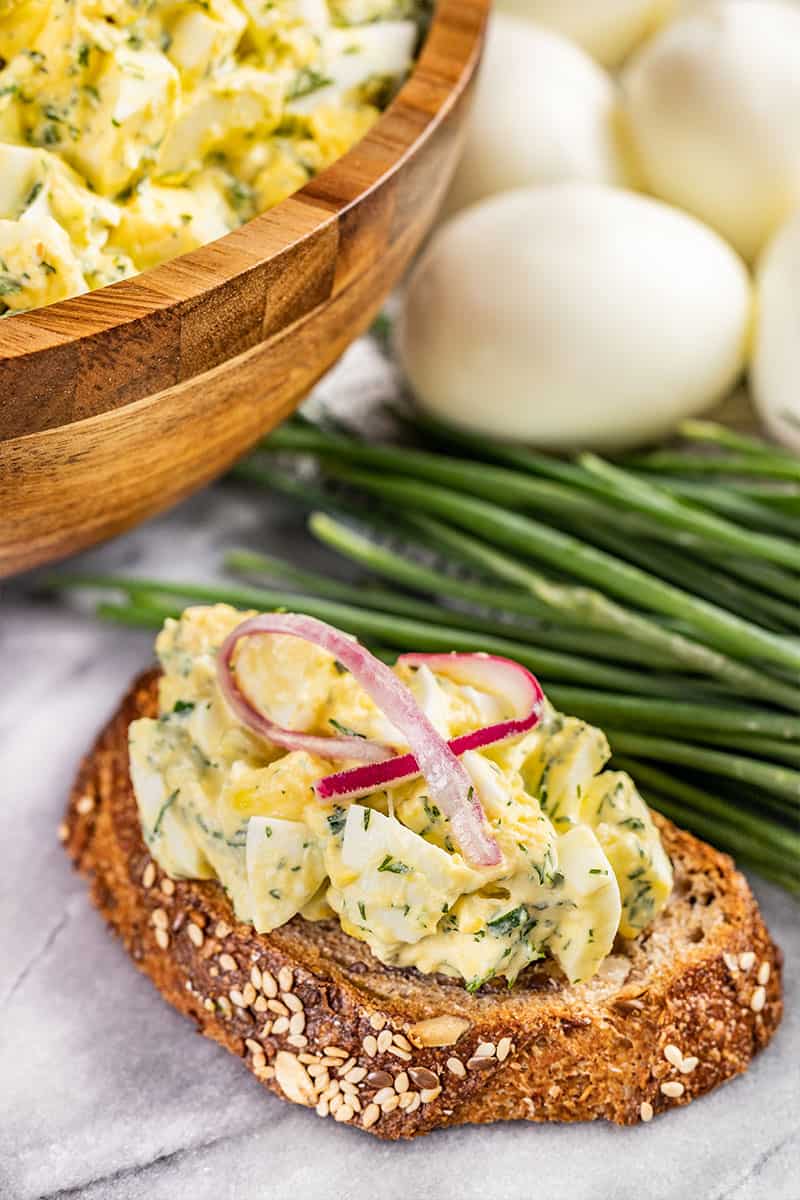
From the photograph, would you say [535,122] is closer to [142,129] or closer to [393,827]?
[142,129]

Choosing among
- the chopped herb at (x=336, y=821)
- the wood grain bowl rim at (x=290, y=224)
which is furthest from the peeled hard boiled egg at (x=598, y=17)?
the chopped herb at (x=336, y=821)

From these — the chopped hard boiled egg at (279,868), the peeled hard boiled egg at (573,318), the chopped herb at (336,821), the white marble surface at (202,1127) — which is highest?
the peeled hard boiled egg at (573,318)

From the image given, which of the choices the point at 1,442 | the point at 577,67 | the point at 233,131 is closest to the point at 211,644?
the point at 1,442

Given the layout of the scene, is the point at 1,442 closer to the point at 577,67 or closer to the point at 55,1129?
the point at 55,1129

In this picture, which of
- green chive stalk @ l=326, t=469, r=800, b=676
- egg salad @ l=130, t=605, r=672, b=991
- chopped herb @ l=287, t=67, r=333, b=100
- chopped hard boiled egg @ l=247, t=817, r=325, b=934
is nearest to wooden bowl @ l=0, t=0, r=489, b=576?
chopped herb @ l=287, t=67, r=333, b=100

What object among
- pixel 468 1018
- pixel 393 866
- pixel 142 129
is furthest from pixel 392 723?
pixel 142 129

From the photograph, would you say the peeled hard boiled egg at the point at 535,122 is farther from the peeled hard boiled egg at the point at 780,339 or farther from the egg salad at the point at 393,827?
the egg salad at the point at 393,827

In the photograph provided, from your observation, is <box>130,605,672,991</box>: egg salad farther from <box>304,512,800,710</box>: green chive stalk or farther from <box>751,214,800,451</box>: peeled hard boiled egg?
<box>751,214,800,451</box>: peeled hard boiled egg
